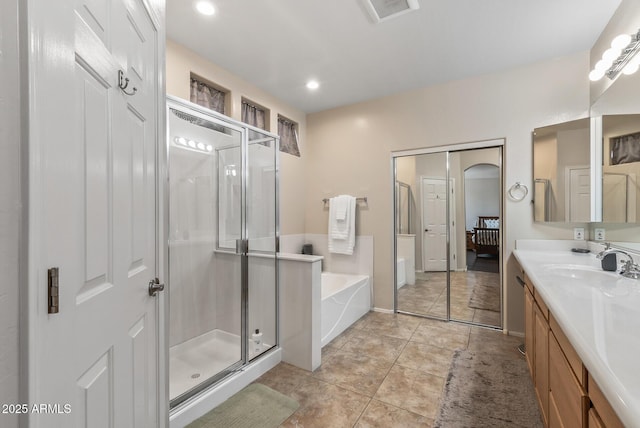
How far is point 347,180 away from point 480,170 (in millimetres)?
1530

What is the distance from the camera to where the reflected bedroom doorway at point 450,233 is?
2961mm

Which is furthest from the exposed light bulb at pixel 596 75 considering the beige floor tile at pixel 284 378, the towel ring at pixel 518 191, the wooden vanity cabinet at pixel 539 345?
the beige floor tile at pixel 284 378

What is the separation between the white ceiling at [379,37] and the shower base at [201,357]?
2.45 m

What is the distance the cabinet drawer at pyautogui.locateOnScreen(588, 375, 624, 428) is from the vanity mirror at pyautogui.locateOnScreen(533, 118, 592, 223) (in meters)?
2.12

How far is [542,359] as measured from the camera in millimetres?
1512

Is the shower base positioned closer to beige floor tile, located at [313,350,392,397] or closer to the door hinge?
beige floor tile, located at [313,350,392,397]

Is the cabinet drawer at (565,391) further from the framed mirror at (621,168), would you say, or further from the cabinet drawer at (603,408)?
the framed mirror at (621,168)

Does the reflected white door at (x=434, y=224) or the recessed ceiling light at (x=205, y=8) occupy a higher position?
the recessed ceiling light at (x=205, y=8)

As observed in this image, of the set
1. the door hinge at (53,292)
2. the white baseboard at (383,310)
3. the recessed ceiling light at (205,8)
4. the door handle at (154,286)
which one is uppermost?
the recessed ceiling light at (205,8)

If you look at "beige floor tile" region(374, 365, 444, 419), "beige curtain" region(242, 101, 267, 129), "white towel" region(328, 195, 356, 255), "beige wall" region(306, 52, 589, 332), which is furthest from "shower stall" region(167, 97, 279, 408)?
"beige wall" region(306, 52, 589, 332)

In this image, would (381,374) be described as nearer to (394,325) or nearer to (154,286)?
(394,325)

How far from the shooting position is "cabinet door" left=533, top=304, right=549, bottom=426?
1401mm

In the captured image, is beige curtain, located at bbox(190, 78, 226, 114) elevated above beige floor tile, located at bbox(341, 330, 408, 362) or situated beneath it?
elevated above

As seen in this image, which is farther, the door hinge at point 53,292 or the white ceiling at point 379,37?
the white ceiling at point 379,37
